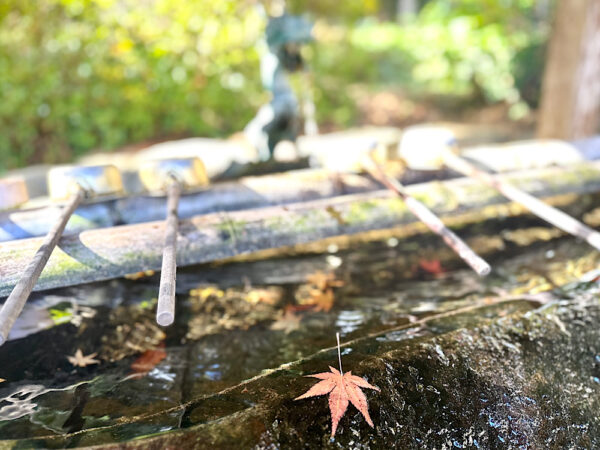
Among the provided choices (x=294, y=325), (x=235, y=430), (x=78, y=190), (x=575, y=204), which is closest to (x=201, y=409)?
(x=235, y=430)

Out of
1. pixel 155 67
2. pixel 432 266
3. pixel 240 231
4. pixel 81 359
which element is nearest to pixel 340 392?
pixel 240 231

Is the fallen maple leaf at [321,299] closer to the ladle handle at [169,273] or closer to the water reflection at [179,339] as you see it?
the water reflection at [179,339]

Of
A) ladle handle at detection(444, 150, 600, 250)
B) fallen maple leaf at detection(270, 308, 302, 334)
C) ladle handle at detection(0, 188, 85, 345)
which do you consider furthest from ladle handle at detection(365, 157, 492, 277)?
ladle handle at detection(0, 188, 85, 345)

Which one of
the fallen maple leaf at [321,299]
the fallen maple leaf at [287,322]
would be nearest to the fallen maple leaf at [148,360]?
the fallen maple leaf at [287,322]

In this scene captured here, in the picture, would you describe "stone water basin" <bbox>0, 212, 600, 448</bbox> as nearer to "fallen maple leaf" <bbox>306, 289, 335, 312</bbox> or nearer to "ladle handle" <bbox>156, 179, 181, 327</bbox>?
"fallen maple leaf" <bbox>306, 289, 335, 312</bbox>

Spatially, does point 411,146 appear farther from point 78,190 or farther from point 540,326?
point 78,190

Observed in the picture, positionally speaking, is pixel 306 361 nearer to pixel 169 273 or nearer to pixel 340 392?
pixel 340 392
